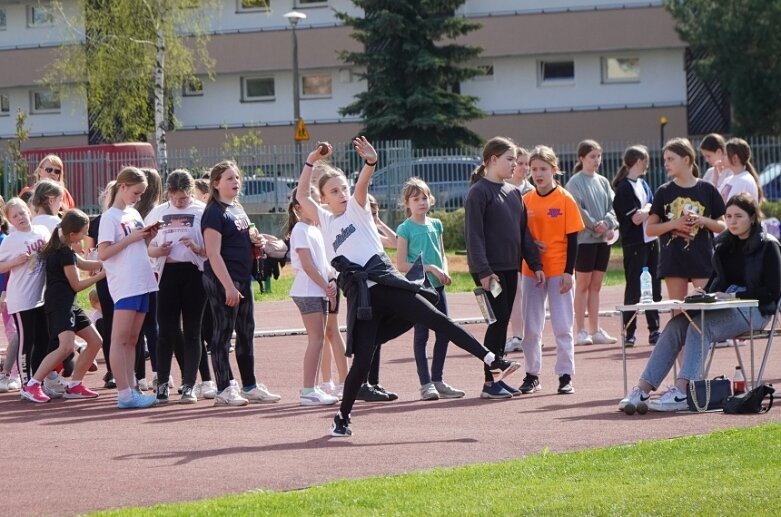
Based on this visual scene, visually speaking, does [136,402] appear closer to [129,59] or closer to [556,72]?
[129,59]

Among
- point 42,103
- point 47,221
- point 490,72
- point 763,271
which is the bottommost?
point 763,271

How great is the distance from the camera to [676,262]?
12469mm

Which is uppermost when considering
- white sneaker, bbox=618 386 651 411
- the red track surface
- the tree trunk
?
the tree trunk

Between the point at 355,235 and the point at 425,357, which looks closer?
the point at 355,235

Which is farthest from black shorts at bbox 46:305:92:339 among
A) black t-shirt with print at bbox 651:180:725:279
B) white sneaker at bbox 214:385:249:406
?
black t-shirt with print at bbox 651:180:725:279

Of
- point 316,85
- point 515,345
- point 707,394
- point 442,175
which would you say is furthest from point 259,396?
point 316,85

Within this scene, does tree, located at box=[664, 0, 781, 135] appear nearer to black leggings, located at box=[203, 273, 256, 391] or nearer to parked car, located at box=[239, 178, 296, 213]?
parked car, located at box=[239, 178, 296, 213]

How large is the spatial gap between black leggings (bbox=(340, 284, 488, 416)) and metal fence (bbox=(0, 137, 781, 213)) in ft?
77.6

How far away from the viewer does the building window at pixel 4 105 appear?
61688 millimetres

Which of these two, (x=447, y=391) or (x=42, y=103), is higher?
(x=42, y=103)

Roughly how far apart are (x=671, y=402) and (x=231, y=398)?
3.55m

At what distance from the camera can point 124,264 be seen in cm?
1180

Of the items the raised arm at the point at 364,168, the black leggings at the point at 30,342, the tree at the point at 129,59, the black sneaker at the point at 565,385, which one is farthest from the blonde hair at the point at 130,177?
the tree at the point at 129,59

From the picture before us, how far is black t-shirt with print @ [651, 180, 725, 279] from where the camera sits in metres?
12.4
